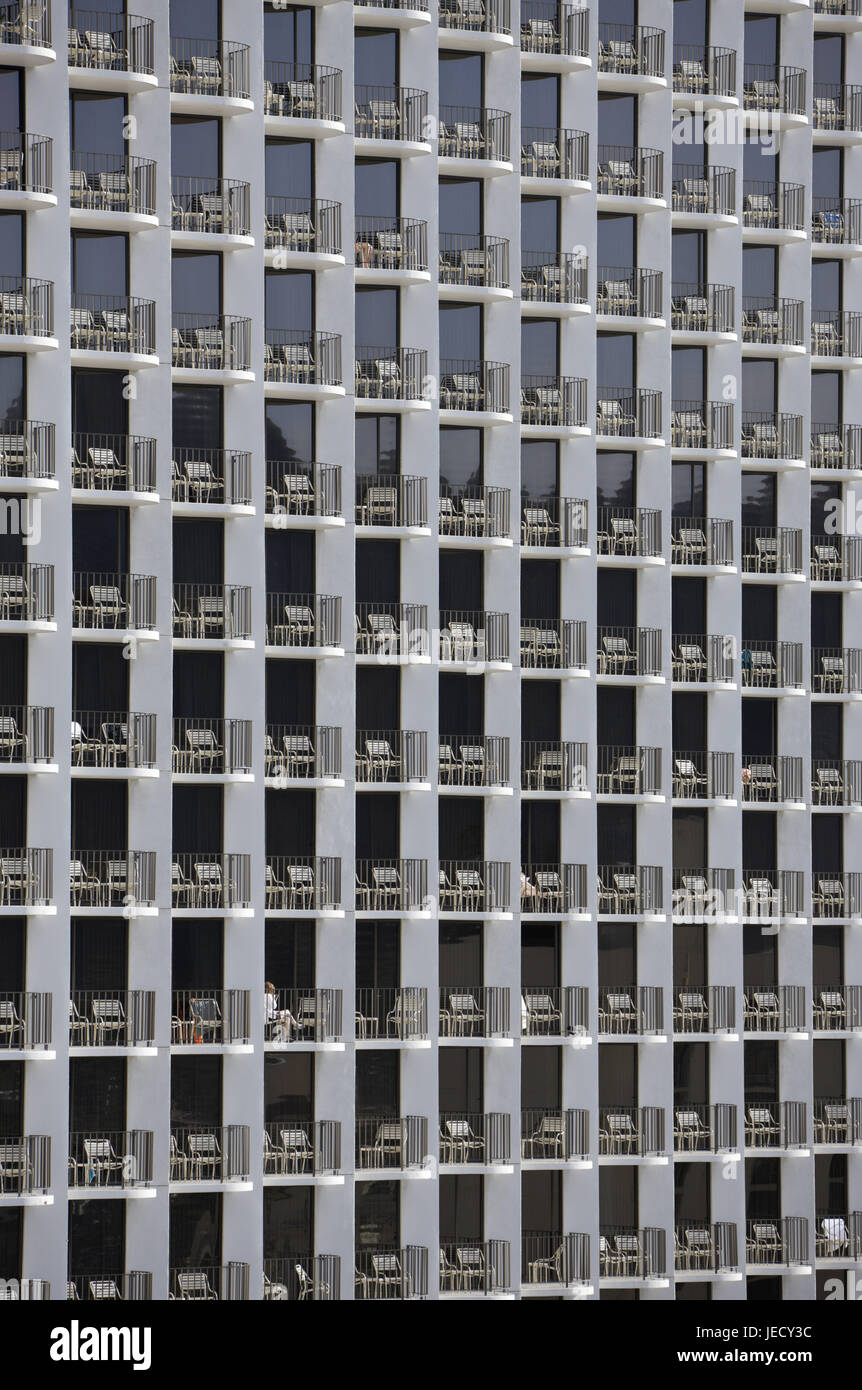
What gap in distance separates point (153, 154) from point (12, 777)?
14.3 m

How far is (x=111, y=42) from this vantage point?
4534 centimetres

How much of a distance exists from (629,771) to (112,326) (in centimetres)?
1632

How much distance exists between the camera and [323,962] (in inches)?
1797

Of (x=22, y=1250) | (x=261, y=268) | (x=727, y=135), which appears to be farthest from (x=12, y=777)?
(x=727, y=135)

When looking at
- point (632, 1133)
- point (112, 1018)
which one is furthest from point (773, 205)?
point (112, 1018)

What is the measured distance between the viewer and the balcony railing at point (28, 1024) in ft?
140

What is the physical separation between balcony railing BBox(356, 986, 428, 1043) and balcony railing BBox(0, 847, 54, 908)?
7821 millimetres

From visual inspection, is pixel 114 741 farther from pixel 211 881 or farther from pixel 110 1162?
pixel 110 1162

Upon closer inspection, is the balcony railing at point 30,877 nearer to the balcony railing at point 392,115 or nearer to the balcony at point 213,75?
the balcony at point 213,75

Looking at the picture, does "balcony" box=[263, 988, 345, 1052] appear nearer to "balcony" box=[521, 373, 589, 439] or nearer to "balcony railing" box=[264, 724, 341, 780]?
"balcony railing" box=[264, 724, 341, 780]

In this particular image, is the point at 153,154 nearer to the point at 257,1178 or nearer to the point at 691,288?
the point at 691,288

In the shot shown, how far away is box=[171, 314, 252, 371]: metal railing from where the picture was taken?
45.8 meters

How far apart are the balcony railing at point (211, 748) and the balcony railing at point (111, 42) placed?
48.6 feet

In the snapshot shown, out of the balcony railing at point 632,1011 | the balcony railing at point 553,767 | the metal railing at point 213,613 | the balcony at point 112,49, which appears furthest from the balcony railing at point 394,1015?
the balcony at point 112,49
